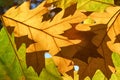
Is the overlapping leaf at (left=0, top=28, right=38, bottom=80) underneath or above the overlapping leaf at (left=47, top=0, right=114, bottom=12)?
underneath

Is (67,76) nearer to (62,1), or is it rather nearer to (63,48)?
(63,48)

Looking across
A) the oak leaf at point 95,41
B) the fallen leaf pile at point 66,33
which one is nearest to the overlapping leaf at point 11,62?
the fallen leaf pile at point 66,33

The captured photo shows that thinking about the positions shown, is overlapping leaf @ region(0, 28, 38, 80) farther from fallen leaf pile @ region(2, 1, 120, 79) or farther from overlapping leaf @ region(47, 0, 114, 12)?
overlapping leaf @ region(47, 0, 114, 12)

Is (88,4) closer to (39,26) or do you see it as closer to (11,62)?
(39,26)

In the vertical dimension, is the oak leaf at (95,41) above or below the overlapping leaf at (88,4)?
below

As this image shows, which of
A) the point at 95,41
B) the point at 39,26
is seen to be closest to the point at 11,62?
the point at 39,26

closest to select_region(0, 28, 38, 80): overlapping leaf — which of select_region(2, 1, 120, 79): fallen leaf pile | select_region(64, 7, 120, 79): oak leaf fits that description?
select_region(2, 1, 120, 79): fallen leaf pile

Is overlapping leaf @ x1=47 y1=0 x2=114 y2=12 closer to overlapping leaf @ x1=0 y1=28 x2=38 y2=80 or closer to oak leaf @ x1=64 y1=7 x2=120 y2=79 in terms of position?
oak leaf @ x1=64 y1=7 x2=120 y2=79

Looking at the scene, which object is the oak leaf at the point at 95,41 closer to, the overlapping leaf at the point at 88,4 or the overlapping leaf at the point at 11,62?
the overlapping leaf at the point at 88,4
